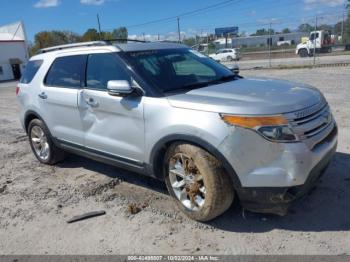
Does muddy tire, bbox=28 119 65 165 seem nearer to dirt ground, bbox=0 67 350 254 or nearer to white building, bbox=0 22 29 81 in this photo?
dirt ground, bbox=0 67 350 254

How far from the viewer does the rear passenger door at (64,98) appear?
15.3 feet

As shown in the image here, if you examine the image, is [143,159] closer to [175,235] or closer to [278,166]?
[175,235]

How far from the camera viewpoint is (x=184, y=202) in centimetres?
373

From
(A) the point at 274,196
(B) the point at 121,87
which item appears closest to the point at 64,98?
(B) the point at 121,87

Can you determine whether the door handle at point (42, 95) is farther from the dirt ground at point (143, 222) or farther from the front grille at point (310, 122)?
the front grille at point (310, 122)

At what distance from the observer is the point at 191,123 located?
3.31 meters

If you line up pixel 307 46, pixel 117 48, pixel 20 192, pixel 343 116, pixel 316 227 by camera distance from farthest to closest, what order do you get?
pixel 307 46, pixel 343 116, pixel 20 192, pixel 117 48, pixel 316 227

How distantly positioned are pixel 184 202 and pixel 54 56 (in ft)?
10.1

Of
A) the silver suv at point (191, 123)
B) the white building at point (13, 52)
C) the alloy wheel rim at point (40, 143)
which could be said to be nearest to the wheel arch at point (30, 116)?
the alloy wheel rim at point (40, 143)

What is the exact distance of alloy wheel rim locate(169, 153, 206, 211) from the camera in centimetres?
352

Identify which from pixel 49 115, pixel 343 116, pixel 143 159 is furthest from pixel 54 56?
pixel 343 116

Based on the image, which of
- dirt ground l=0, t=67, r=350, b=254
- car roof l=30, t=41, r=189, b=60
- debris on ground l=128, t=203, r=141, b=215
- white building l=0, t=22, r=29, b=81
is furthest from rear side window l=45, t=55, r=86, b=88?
white building l=0, t=22, r=29, b=81

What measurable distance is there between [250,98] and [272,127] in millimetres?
440

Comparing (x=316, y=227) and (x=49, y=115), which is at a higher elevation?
(x=49, y=115)
